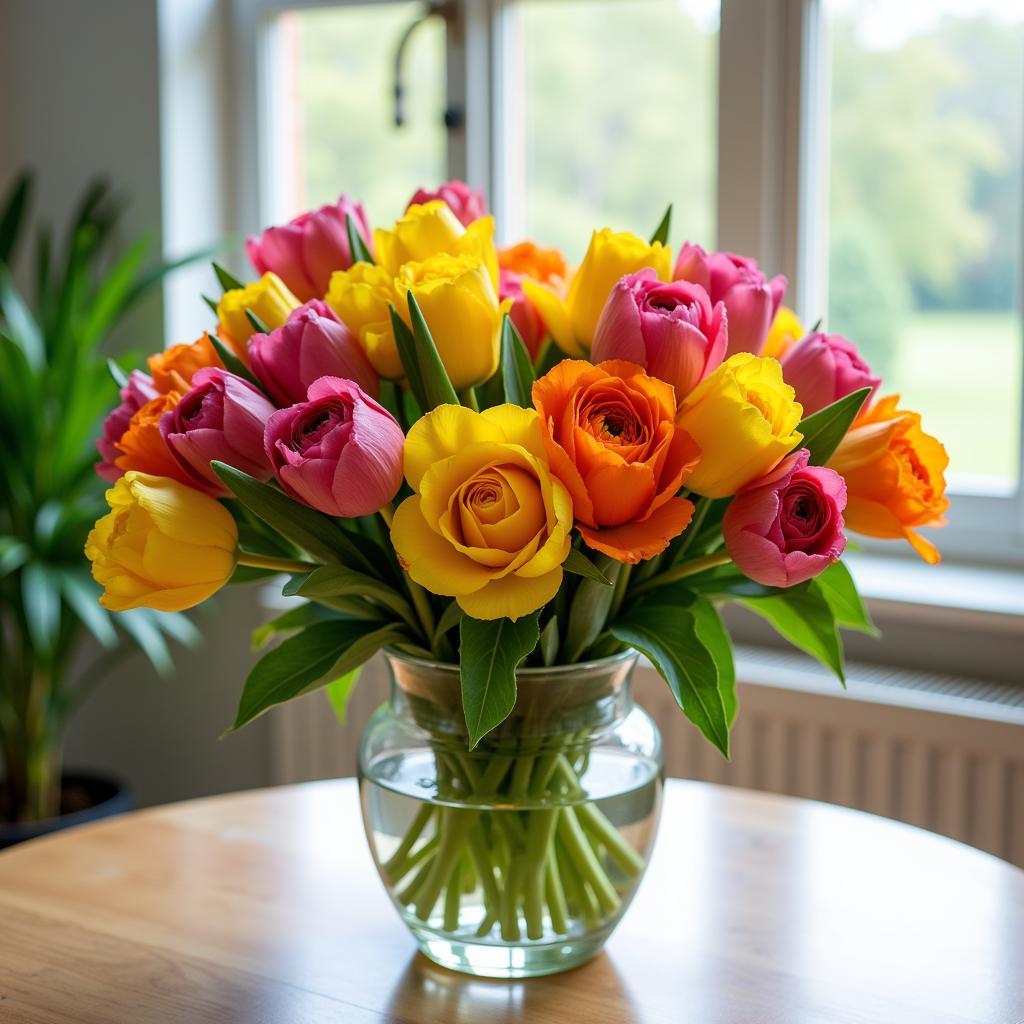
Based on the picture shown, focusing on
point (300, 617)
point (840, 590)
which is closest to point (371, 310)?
point (300, 617)

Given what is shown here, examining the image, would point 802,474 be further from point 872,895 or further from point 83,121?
point 83,121

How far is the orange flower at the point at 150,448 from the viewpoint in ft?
2.74

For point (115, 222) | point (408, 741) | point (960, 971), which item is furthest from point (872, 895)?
point (115, 222)

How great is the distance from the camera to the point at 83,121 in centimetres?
249

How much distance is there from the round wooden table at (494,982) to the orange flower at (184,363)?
1.39 feet

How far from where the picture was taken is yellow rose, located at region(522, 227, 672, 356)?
855 millimetres

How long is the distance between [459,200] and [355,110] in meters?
1.65

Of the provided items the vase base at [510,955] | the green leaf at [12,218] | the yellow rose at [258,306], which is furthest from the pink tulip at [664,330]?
the green leaf at [12,218]

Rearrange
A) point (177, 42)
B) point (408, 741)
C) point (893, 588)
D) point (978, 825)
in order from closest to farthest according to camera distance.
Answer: point (408, 741)
point (978, 825)
point (893, 588)
point (177, 42)

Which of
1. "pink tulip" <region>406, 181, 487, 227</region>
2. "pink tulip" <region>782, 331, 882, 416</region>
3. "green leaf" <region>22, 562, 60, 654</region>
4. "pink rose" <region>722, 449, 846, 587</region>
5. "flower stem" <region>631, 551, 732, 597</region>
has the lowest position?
"green leaf" <region>22, 562, 60, 654</region>

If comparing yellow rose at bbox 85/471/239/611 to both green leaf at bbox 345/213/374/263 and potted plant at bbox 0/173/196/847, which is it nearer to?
green leaf at bbox 345/213/374/263

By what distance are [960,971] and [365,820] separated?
44 cm

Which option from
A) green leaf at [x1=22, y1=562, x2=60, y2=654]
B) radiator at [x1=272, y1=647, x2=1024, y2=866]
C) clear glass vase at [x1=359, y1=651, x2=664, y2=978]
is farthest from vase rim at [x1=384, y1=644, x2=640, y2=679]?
green leaf at [x1=22, y1=562, x2=60, y2=654]

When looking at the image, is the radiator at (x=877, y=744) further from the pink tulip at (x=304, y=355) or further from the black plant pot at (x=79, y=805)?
the pink tulip at (x=304, y=355)
